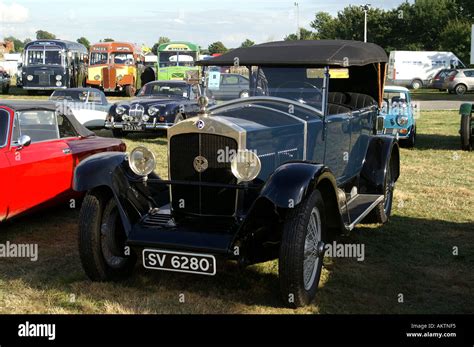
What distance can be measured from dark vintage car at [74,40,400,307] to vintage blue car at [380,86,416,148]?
7.01 meters

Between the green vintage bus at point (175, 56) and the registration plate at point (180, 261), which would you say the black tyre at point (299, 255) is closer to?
the registration plate at point (180, 261)

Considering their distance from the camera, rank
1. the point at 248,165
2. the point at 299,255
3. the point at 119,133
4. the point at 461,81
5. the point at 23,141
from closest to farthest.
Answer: the point at 299,255
the point at 248,165
the point at 23,141
the point at 119,133
the point at 461,81

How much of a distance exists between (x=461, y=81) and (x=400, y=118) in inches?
873

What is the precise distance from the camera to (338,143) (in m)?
6.05

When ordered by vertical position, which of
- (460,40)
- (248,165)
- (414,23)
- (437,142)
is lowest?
(437,142)

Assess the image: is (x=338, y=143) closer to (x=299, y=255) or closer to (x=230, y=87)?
(x=230, y=87)

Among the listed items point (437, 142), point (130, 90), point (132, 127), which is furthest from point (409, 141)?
point (130, 90)

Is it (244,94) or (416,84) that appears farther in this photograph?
(416,84)

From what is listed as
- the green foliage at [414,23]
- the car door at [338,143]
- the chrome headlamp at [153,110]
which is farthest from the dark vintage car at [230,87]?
the green foliage at [414,23]

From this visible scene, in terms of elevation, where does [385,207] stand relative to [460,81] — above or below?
below

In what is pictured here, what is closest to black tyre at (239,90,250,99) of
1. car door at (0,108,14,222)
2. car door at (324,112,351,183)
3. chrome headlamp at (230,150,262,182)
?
car door at (324,112,351,183)

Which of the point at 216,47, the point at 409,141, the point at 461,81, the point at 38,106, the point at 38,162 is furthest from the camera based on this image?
the point at 216,47

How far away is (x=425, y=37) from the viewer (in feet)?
203
